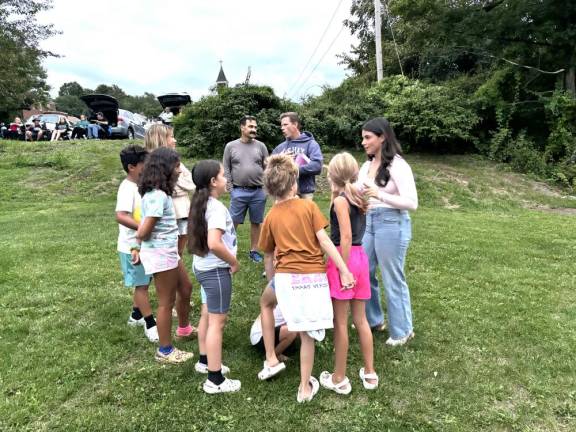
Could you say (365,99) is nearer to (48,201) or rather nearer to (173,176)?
(48,201)

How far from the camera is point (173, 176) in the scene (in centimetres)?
324

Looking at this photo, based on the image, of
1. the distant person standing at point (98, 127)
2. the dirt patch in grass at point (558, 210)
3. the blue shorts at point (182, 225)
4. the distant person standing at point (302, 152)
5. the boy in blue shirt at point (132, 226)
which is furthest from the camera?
the distant person standing at point (98, 127)

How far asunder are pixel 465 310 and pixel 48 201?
1062 cm

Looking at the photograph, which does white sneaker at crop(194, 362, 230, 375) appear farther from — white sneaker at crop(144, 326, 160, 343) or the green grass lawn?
white sneaker at crop(144, 326, 160, 343)

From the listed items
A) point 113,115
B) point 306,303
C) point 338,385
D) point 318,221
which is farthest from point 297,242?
point 113,115

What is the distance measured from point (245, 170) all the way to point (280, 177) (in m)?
2.80

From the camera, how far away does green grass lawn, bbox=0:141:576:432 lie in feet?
9.11

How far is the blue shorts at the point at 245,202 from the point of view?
18.5 feet

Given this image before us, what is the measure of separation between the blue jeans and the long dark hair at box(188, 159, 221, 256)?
134 cm

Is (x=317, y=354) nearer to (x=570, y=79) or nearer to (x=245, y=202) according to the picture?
(x=245, y=202)

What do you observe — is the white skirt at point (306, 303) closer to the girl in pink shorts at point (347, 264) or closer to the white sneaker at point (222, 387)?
the girl in pink shorts at point (347, 264)

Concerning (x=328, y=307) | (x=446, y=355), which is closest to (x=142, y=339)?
(x=328, y=307)

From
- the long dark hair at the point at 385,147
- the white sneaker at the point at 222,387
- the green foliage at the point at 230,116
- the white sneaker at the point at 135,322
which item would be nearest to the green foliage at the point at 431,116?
the green foliage at the point at 230,116

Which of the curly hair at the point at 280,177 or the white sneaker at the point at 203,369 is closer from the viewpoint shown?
the curly hair at the point at 280,177
